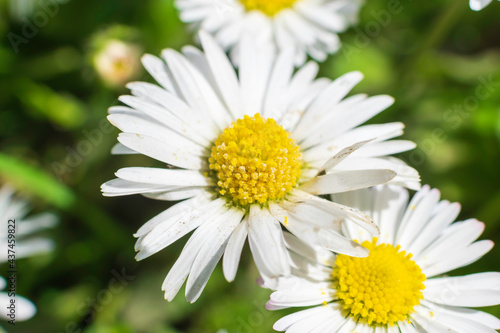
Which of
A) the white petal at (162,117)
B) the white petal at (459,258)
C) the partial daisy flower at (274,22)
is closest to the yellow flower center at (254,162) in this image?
the white petal at (162,117)


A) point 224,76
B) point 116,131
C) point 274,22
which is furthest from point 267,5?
point 116,131

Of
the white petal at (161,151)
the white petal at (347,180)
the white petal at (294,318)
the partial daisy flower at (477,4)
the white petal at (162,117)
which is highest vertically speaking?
the partial daisy flower at (477,4)

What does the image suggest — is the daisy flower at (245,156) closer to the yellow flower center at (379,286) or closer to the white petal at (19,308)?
the yellow flower center at (379,286)

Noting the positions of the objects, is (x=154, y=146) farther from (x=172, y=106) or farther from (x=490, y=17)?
(x=490, y=17)

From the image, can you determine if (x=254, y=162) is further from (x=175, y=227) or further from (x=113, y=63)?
(x=113, y=63)

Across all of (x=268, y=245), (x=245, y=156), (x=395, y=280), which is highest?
(x=245, y=156)

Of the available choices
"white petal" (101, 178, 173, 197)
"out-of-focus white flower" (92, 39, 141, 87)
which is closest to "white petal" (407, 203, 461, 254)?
"white petal" (101, 178, 173, 197)

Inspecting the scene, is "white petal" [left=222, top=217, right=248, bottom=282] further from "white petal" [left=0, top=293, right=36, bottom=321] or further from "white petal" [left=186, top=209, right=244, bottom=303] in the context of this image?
"white petal" [left=0, top=293, right=36, bottom=321]

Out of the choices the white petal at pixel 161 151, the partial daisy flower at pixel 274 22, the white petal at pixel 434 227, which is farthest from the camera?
the partial daisy flower at pixel 274 22
